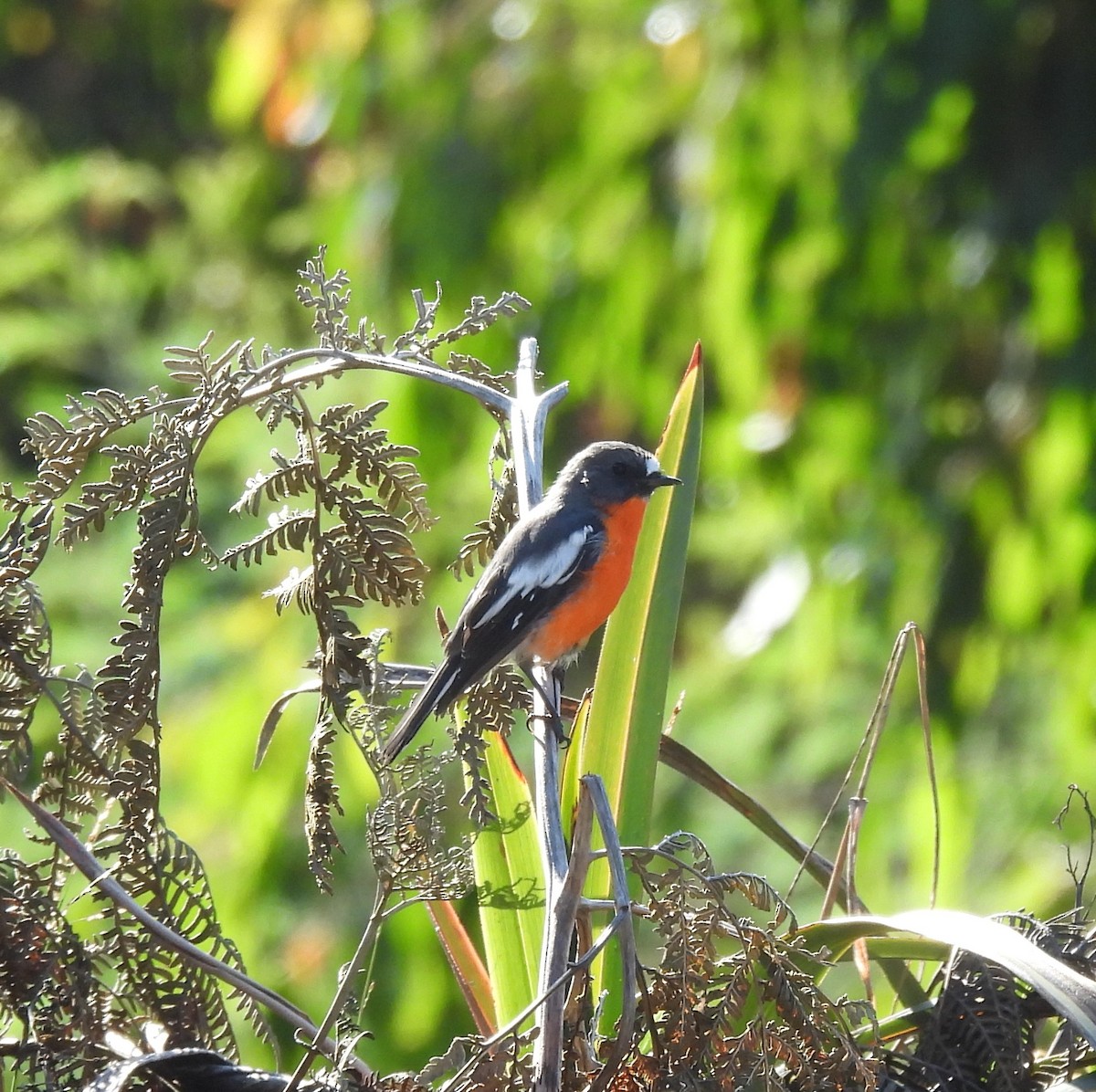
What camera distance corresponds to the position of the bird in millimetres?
2949

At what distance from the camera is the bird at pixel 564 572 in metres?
2.95

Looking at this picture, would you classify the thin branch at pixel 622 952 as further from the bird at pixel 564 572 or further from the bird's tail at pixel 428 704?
the bird at pixel 564 572

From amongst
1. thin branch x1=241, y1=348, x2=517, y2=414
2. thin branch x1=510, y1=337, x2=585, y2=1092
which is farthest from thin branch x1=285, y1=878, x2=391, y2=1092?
thin branch x1=241, y1=348, x2=517, y2=414

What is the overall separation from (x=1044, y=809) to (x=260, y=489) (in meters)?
4.07

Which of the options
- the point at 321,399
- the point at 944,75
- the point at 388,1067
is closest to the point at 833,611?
the point at 944,75

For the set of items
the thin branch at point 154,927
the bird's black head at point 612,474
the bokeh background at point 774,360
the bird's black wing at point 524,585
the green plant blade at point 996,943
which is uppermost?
the bokeh background at point 774,360

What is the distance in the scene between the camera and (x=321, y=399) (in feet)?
22.4

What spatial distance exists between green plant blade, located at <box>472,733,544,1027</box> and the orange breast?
1.16m

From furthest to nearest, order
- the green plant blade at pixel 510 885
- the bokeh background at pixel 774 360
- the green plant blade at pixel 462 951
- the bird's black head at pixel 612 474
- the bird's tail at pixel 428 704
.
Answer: the bokeh background at pixel 774 360 < the bird's black head at pixel 612 474 < the bird's tail at pixel 428 704 < the green plant blade at pixel 462 951 < the green plant blade at pixel 510 885

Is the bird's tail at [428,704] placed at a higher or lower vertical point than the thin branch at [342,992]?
higher

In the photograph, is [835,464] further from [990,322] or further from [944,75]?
[944,75]

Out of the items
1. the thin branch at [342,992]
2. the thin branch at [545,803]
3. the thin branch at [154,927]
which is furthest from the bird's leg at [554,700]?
the thin branch at [154,927]

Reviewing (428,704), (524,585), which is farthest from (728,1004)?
→ (524,585)

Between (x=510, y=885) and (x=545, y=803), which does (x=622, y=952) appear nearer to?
(x=545, y=803)
